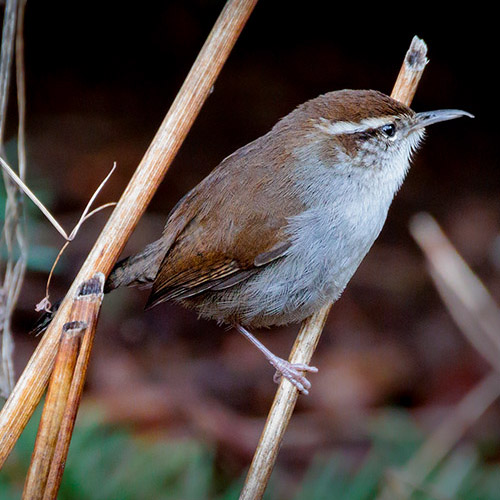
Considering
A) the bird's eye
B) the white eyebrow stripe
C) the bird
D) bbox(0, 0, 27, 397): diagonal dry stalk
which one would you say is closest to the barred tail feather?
the bird

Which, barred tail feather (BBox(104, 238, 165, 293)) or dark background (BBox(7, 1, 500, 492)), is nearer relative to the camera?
barred tail feather (BBox(104, 238, 165, 293))

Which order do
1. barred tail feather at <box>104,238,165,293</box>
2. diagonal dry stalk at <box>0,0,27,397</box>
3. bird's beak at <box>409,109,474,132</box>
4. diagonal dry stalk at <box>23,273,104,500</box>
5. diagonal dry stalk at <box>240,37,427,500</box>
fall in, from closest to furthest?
diagonal dry stalk at <box>23,273,104,500</box>, diagonal dry stalk at <box>240,37,427,500</box>, diagonal dry stalk at <box>0,0,27,397</box>, bird's beak at <box>409,109,474,132</box>, barred tail feather at <box>104,238,165,293</box>

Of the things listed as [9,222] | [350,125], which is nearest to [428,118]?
[350,125]

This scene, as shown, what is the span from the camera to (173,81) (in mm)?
5273

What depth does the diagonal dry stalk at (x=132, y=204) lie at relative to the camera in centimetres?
201

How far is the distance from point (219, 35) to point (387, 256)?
117 inches

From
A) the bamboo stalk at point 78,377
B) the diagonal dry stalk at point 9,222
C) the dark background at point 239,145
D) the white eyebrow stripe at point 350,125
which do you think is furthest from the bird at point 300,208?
the dark background at point 239,145

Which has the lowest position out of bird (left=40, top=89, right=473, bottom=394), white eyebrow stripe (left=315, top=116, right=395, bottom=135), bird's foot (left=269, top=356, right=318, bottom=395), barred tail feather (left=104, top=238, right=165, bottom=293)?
bird's foot (left=269, top=356, right=318, bottom=395)

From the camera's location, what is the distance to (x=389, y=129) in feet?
8.63

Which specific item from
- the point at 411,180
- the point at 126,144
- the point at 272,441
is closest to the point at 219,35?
the point at 272,441

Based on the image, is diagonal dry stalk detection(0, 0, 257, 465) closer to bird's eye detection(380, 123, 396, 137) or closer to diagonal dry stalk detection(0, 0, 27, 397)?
diagonal dry stalk detection(0, 0, 27, 397)

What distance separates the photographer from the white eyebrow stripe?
102 inches

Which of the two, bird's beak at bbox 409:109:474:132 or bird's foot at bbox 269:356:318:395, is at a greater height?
bird's beak at bbox 409:109:474:132

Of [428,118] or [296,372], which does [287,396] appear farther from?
[428,118]
